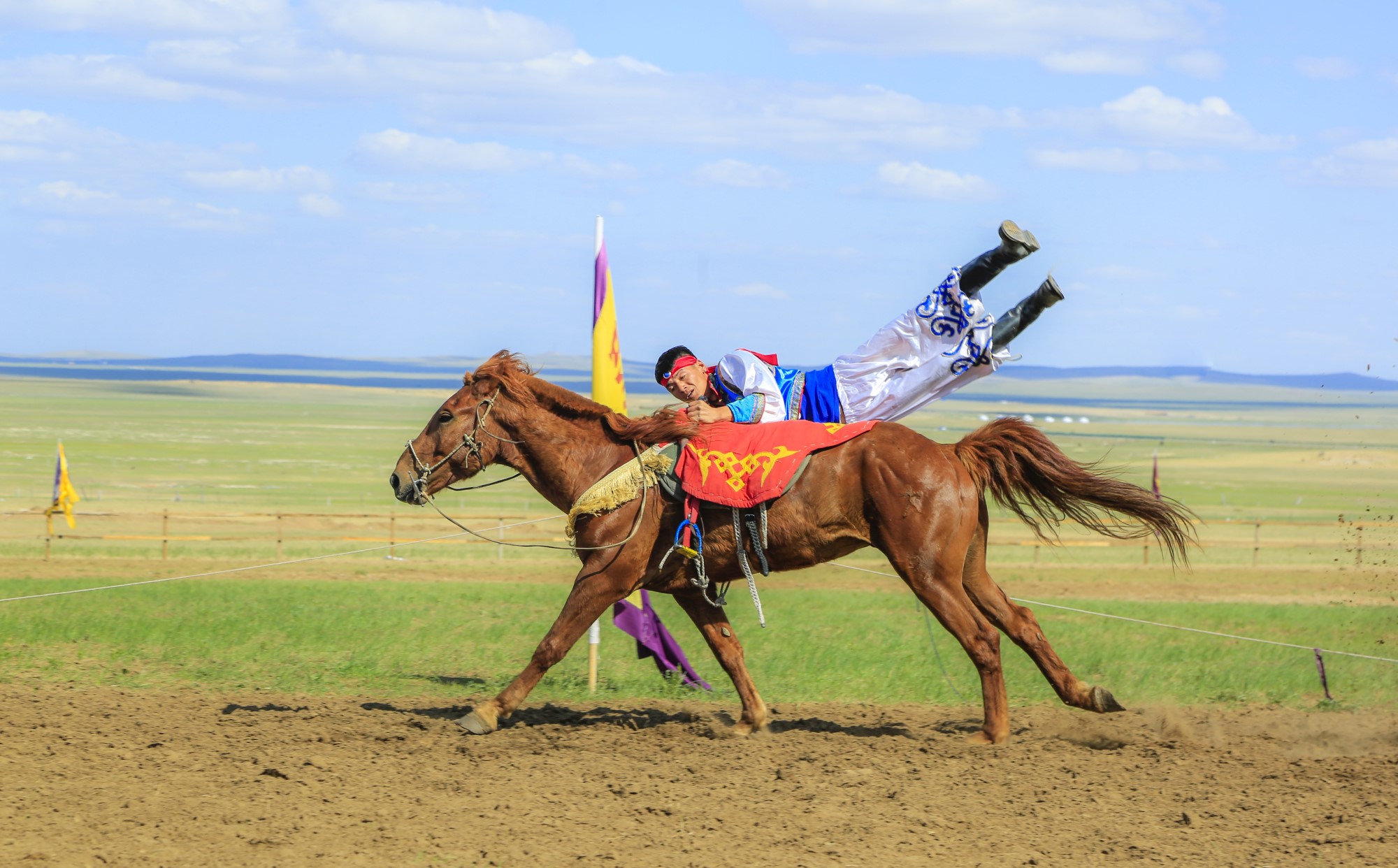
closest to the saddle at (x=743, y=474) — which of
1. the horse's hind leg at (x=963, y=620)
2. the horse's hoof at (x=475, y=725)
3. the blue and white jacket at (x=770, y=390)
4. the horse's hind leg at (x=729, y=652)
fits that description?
the blue and white jacket at (x=770, y=390)

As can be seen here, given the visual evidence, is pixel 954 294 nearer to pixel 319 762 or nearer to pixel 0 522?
pixel 319 762

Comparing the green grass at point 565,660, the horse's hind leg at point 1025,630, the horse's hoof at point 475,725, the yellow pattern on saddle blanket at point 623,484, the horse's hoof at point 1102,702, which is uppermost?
the yellow pattern on saddle blanket at point 623,484

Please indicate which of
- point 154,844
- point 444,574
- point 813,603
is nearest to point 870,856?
point 154,844

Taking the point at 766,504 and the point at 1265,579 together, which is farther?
the point at 1265,579

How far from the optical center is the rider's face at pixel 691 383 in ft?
25.1

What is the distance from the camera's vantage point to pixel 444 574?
1862cm

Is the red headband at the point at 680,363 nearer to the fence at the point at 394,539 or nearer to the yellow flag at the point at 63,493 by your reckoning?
the fence at the point at 394,539

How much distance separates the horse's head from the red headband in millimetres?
1001

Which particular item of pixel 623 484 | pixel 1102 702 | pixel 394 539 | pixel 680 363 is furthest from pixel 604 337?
pixel 394 539

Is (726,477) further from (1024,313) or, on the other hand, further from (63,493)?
(63,493)

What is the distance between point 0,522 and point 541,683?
70.6 ft

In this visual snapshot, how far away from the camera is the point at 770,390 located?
757cm

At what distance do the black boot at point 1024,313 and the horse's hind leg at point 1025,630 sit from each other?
1003 mm

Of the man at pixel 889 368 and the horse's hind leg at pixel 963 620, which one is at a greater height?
the man at pixel 889 368
